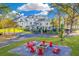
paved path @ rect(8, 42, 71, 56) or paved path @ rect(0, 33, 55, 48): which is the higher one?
paved path @ rect(0, 33, 55, 48)

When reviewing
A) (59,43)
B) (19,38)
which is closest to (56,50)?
(59,43)

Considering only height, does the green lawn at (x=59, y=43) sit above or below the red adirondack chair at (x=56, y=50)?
above

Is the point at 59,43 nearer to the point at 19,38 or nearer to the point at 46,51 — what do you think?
the point at 46,51

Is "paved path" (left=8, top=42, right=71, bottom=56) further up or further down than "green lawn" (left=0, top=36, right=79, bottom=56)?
further down

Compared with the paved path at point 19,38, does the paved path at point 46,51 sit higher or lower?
lower

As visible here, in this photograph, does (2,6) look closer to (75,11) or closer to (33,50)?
(33,50)

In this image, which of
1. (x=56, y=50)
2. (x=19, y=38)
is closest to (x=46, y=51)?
(x=56, y=50)

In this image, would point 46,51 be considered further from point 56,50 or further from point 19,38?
point 19,38

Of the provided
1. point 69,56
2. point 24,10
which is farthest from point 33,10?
point 69,56

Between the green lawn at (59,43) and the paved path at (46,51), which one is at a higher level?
the green lawn at (59,43)

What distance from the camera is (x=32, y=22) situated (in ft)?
4.82

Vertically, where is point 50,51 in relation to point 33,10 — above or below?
below

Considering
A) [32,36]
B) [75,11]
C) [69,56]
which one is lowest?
[69,56]

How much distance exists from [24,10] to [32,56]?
304mm
